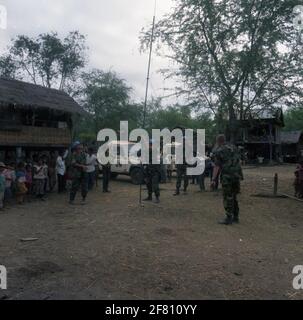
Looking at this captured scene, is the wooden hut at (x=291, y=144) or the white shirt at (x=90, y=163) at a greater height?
the wooden hut at (x=291, y=144)

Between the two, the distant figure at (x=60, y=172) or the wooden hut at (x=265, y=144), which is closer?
the distant figure at (x=60, y=172)

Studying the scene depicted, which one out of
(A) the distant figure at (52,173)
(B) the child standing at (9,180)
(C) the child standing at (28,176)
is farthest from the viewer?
(A) the distant figure at (52,173)

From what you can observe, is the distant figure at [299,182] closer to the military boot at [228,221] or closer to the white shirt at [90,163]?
the military boot at [228,221]

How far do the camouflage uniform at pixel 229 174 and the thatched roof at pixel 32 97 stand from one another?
31.6 feet

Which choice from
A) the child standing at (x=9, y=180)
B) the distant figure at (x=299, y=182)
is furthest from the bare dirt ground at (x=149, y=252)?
the distant figure at (x=299, y=182)

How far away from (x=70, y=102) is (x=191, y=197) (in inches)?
386

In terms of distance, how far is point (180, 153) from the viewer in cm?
1400

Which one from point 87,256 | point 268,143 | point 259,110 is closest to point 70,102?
point 259,110

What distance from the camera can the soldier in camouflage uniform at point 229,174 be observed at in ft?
28.6

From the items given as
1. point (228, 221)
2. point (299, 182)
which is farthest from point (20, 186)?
point (299, 182)

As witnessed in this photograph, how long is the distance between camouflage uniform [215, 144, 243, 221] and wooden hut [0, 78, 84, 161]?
31.6 ft

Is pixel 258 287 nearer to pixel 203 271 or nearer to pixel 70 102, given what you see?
pixel 203 271

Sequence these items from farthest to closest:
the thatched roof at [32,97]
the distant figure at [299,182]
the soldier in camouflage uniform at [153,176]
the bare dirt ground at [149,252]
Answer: the thatched roof at [32,97] → the distant figure at [299,182] → the soldier in camouflage uniform at [153,176] → the bare dirt ground at [149,252]
